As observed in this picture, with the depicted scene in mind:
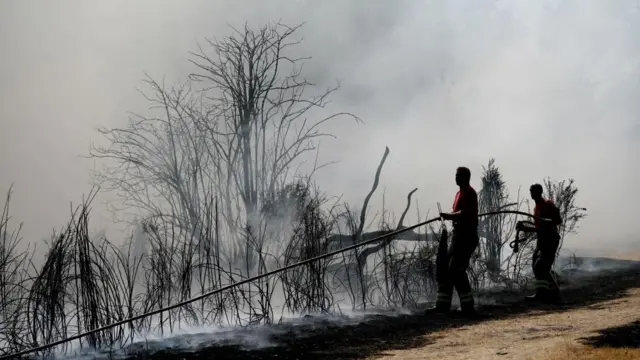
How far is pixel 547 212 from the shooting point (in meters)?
10.7

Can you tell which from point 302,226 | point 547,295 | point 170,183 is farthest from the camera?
point 170,183

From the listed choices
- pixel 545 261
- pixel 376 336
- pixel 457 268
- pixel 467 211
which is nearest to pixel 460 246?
pixel 457 268

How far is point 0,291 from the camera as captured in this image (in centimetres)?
746

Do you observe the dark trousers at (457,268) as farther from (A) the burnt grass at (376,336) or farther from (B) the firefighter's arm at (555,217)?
(B) the firefighter's arm at (555,217)

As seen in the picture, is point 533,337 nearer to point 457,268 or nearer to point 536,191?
point 457,268

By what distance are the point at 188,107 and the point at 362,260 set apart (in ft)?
15.8

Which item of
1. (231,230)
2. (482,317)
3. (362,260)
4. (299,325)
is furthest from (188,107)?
(482,317)

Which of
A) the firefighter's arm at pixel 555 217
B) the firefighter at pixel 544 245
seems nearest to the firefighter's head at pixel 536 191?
the firefighter at pixel 544 245

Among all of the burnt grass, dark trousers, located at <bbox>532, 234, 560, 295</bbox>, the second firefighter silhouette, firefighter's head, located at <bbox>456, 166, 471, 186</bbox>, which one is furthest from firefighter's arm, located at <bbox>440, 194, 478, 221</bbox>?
dark trousers, located at <bbox>532, 234, 560, 295</bbox>

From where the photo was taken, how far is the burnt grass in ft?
23.4

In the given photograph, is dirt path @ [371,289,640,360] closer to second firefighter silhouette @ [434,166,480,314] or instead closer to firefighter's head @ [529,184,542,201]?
second firefighter silhouette @ [434,166,480,314]

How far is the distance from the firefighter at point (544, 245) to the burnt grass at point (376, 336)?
11.5 inches

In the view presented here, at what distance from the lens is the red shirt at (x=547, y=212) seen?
1063 centimetres

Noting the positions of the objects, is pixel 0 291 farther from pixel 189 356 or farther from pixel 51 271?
pixel 189 356
